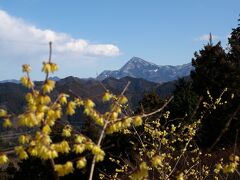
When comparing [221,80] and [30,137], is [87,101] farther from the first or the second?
[221,80]

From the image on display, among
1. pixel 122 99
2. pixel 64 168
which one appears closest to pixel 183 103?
pixel 122 99

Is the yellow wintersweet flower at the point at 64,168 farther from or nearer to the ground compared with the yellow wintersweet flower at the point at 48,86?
nearer to the ground

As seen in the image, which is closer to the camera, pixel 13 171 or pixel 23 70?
pixel 23 70

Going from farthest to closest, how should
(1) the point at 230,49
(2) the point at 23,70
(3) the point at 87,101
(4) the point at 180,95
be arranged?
(1) the point at 230,49 → (4) the point at 180,95 → (3) the point at 87,101 → (2) the point at 23,70

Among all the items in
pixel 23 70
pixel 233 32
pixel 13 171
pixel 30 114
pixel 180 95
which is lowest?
pixel 13 171

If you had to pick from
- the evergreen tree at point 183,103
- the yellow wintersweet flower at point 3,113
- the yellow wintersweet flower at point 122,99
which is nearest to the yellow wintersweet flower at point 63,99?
the yellow wintersweet flower at point 3,113

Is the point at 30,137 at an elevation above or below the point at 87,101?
below

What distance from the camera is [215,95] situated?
95.3 feet

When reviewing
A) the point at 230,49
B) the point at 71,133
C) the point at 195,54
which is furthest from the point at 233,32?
the point at 71,133

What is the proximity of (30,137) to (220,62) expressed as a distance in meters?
27.2

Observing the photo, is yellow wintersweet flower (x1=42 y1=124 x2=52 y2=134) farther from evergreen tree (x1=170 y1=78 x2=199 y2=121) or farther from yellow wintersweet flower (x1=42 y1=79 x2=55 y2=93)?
evergreen tree (x1=170 y1=78 x2=199 y2=121)

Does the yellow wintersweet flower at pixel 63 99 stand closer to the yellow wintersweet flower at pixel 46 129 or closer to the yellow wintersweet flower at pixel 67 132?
the yellow wintersweet flower at pixel 46 129

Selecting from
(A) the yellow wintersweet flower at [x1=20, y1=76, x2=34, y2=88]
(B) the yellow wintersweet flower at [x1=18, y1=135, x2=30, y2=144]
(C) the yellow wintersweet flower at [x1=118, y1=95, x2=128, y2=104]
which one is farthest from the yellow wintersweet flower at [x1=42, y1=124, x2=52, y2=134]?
(C) the yellow wintersweet flower at [x1=118, y1=95, x2=128, y2=104]

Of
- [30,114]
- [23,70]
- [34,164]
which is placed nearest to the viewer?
[30,114]
